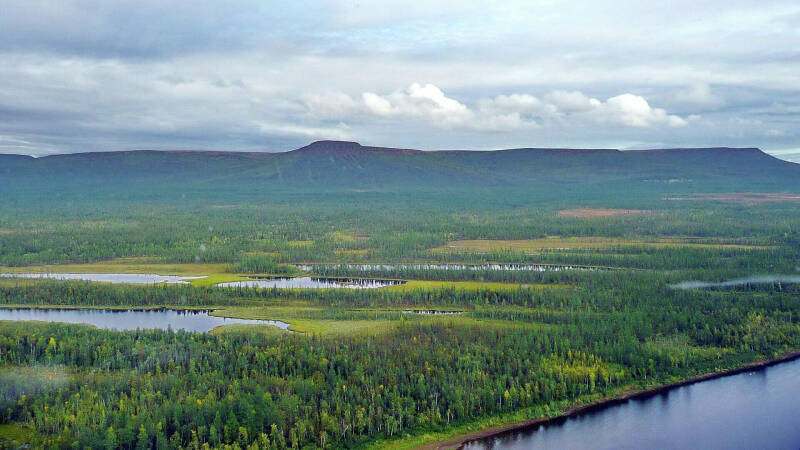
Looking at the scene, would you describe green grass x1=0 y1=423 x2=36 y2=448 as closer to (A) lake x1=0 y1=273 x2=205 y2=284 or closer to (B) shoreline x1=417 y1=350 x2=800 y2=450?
(B) shoreline x1=417 y1=350 x2=800 y2=450

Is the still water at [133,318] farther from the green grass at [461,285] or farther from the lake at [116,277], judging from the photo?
the green grass at [461,285]

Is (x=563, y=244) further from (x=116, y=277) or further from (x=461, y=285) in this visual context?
(x=116, y=277)

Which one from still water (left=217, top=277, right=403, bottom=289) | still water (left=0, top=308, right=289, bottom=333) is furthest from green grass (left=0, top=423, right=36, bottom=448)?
still water (left=217, top=277, right=403, bottom=289)

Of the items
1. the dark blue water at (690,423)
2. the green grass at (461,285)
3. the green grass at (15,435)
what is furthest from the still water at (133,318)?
the dark blue water at (690,423)

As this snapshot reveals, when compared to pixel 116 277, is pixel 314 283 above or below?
above

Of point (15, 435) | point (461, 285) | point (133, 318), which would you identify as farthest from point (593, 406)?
point (133, 318)

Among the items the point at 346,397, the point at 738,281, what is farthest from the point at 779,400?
the point at 738,281

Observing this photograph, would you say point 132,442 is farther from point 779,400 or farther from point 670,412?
point 779,400
